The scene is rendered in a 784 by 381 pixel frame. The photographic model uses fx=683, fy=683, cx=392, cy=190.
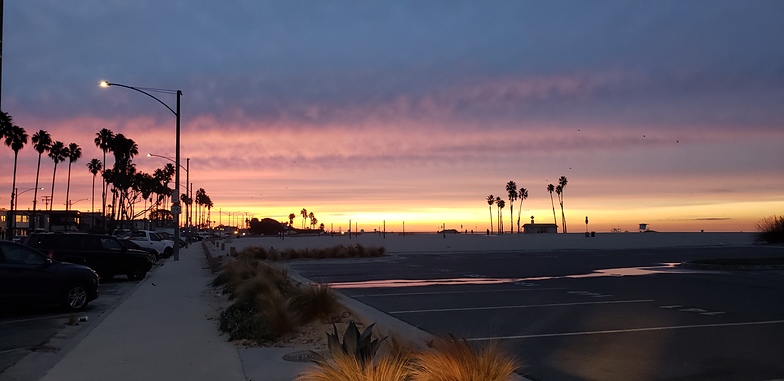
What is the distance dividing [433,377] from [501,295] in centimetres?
1178

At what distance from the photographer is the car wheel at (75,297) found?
15398 mm

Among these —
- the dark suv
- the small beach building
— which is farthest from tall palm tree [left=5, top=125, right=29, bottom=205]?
the small beach building

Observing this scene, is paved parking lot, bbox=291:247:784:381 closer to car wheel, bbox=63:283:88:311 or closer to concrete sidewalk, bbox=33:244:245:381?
concrete sidewalk, bbox=33:244:245:381

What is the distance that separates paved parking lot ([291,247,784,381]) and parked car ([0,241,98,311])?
269 inches

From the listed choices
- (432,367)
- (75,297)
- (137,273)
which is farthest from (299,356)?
(137,273)

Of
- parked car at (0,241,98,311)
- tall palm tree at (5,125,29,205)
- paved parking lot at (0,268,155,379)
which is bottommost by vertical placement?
paved parking lot at (0,268,155,379)

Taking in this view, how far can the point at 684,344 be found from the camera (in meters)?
10.9

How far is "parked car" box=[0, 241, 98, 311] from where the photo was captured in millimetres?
14227

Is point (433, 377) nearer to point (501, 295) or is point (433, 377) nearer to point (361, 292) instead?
point (501, 295)

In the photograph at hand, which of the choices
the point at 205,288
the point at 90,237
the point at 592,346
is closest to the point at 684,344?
→ the point at 592,346

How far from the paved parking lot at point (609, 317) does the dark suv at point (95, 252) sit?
21.8 ft

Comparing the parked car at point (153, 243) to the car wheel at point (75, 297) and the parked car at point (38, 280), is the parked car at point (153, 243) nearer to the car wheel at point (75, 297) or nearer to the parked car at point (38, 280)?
the car wheel at point (75, 297)

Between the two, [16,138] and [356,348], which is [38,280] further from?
[16,138]

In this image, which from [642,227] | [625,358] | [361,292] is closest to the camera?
[625,358]
